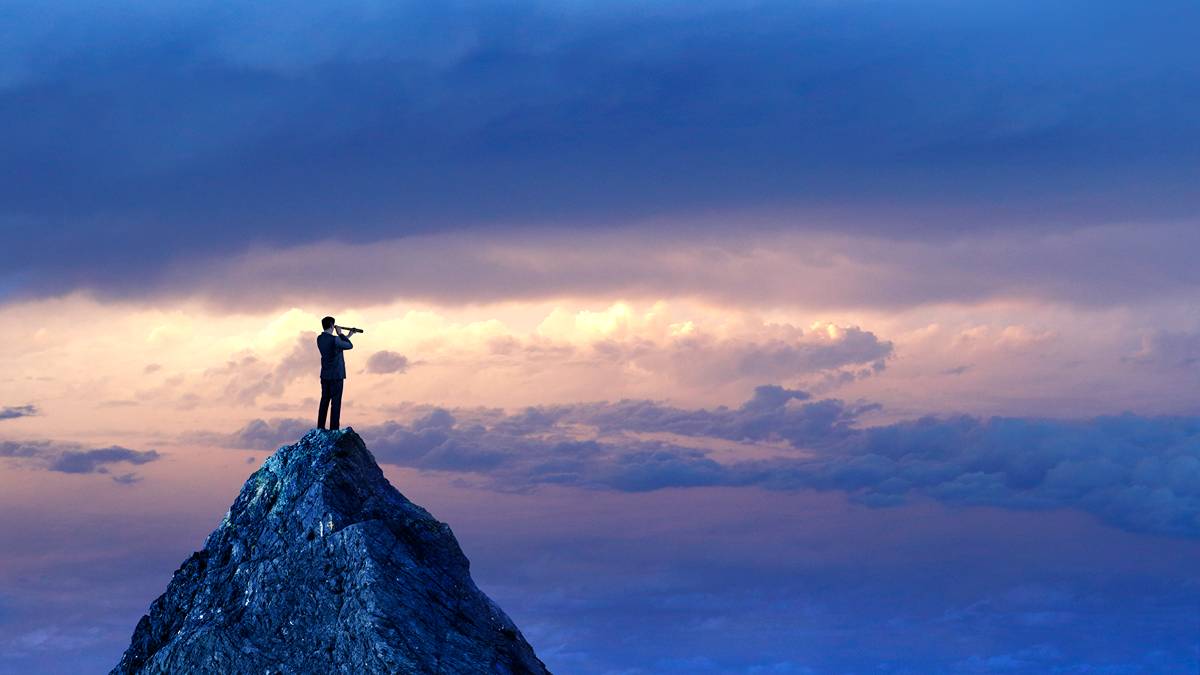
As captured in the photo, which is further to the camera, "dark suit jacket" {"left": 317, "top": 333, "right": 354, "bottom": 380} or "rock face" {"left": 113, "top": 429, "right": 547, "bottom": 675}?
"dark suit jacket" {"left": 317, "top": 333, "right": 354, "bottom": 380}

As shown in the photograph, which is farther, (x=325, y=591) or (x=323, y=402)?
(x=323, y=402)

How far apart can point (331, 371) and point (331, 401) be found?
109 cm

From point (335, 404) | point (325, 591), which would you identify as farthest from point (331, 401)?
point (325, 591)

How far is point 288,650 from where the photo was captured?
128 feet

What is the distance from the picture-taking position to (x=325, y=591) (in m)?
39.5

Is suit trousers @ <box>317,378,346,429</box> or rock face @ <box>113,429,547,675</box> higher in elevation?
suit trousers @ <box>317,378,346,429</box>

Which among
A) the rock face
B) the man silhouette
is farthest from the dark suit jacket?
the rock face

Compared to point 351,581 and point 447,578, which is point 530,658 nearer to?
point 447,578

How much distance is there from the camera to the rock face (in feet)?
125

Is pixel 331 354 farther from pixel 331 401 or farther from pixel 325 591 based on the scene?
pixel 325 591

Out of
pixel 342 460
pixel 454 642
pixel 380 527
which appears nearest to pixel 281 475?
pixel 342 460

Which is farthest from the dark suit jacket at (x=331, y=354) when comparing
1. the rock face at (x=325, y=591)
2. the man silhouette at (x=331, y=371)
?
the rock face at (x=325, y=591)

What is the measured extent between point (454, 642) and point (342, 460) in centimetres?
816

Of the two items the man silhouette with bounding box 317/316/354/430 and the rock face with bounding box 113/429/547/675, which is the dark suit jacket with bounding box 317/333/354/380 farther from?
the rock face with bounding box 113/429/547/675
